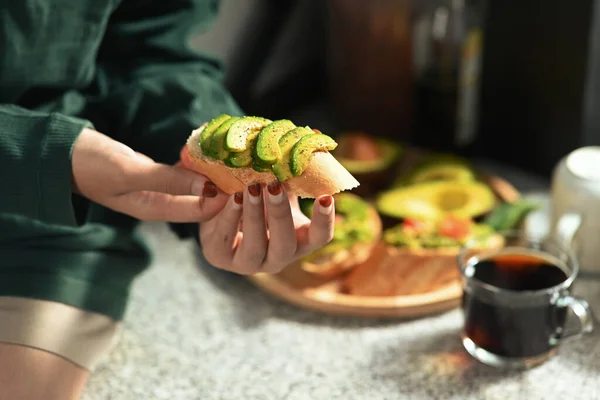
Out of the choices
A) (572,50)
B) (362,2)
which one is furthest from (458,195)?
(362,2)

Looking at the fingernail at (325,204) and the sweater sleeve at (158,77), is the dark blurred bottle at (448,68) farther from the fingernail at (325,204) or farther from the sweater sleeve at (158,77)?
the fingernail at (325,204)

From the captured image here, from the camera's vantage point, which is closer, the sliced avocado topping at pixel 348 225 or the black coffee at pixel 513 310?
the black coffee at pixel 513 310

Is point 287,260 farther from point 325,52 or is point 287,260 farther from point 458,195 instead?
point 325,52

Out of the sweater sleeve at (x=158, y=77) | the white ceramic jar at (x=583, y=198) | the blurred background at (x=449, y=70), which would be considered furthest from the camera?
the blurred background at (x=449, y=70)

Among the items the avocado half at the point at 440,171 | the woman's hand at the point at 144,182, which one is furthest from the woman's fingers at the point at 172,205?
the avocado half at the point at 440,171

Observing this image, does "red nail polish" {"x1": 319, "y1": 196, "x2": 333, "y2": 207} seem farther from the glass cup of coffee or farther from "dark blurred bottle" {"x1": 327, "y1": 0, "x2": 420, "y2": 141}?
"dark blurred bottle" {"x1": 327, "y1": 0, "x2": 420, "y2": 141}

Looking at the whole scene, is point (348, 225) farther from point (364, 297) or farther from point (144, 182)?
point (144, 182)
